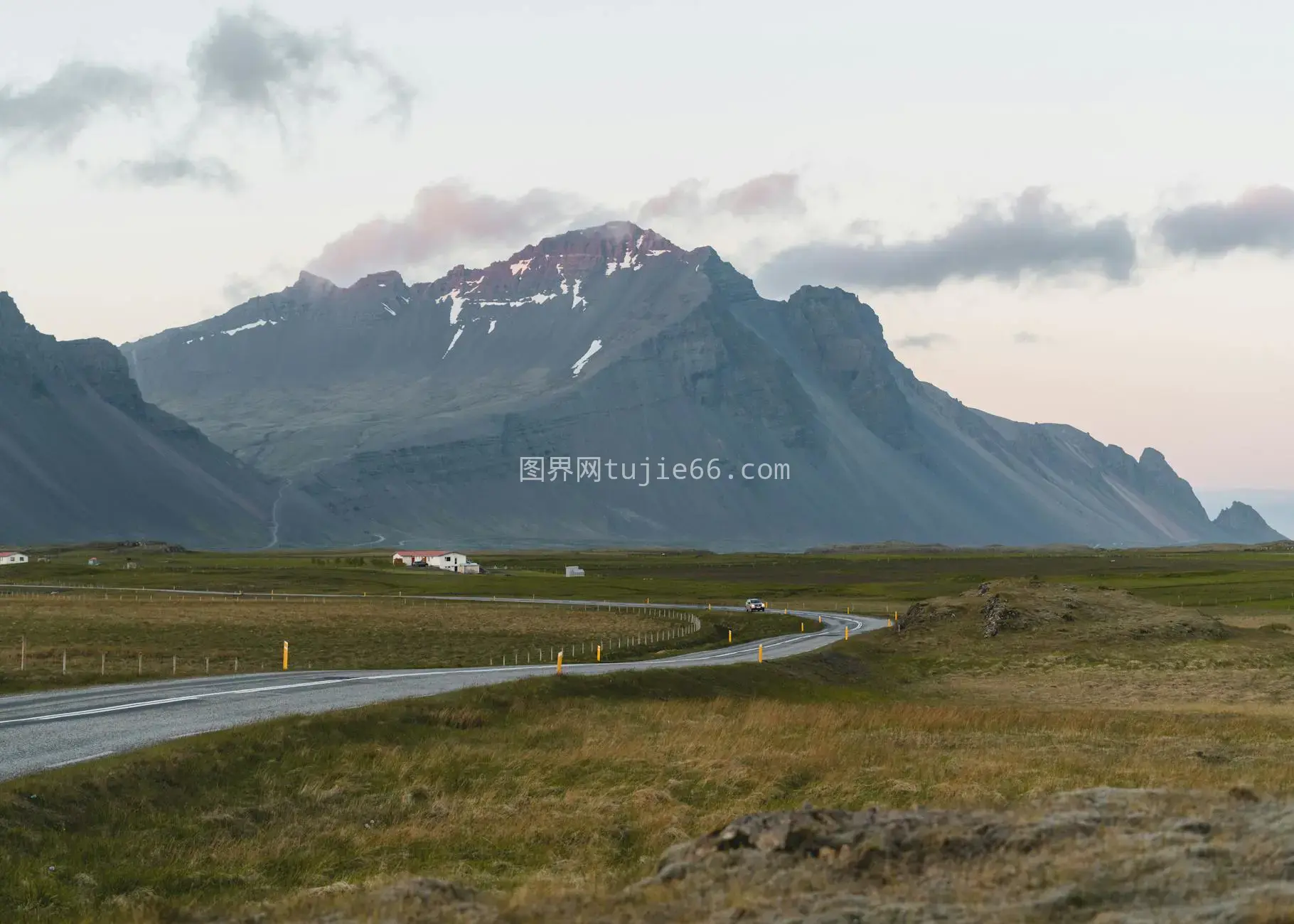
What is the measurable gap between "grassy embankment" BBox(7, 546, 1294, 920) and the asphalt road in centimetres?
212

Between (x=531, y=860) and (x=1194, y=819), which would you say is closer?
(x=1194, y=819)

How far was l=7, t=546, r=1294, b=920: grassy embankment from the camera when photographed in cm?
1866

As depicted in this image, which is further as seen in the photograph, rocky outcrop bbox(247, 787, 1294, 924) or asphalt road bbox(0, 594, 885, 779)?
asphalt road bbox(0, 594, 885, 779)

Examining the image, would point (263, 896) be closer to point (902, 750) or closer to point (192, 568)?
point (902, 750)

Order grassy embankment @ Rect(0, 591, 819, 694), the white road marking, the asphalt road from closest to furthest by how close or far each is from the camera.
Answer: the white road marking
the asphalt road
grassy embankment @ Rect(0, 591, 819, 694)

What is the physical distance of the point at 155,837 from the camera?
20.0 meters

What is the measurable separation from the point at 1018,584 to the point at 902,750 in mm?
58499

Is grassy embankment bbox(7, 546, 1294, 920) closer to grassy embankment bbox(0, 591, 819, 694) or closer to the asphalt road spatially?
the asphalt road

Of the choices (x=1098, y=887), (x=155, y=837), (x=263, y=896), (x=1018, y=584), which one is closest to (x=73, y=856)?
(x=155, y=837)

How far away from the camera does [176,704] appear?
33.7m

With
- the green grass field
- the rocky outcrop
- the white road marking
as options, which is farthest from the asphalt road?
the green grass field

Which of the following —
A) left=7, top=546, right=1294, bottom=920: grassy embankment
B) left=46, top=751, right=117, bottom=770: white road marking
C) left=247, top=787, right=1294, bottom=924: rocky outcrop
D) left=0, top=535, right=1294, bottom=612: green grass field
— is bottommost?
left=0, top=535, right=1294, bottom=612: green grass field

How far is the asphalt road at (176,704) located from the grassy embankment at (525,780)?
2117mm

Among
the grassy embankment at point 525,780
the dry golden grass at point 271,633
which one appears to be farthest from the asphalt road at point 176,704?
the dry golden grass at point 271,633
